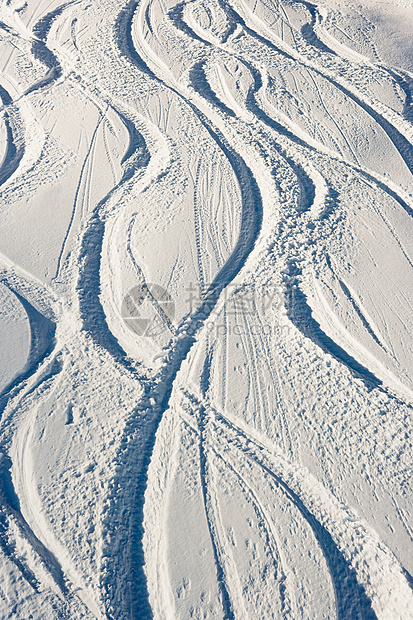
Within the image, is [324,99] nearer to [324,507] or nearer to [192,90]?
[192,90]

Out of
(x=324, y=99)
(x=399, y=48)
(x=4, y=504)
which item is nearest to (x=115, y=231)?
(x=4, y=504)
